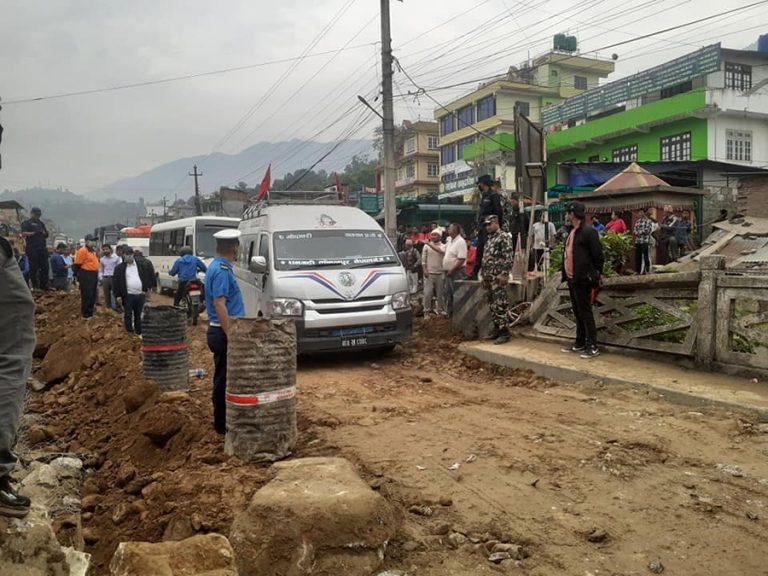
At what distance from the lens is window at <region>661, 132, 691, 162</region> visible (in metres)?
29.2

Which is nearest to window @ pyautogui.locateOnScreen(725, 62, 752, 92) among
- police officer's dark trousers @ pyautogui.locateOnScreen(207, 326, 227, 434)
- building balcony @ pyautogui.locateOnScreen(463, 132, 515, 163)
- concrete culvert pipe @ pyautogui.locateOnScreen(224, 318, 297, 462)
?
building balcony @ pyautogui.locateOnScreen(463, 132, 515, 163)

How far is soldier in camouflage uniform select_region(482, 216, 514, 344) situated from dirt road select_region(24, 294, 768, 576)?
171 cm

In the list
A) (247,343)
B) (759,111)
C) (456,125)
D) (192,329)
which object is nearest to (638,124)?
(759,111)

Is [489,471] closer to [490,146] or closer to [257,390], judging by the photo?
[257,390]

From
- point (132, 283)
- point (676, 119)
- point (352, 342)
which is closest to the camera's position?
point (352, 342)

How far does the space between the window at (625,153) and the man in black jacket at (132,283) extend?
26863 mm

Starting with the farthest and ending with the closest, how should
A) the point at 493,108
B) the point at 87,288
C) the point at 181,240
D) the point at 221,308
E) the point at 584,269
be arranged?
the point at 493,108
the point at 181,240
the point at 87,288
the point at 584,269
the point at 221,308

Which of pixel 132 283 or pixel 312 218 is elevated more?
pixel 312 218

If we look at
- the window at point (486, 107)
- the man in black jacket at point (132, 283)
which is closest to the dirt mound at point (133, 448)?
the man in black jacket at point (132, 283)

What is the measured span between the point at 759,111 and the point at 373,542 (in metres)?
32.4

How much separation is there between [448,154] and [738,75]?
23.6 m

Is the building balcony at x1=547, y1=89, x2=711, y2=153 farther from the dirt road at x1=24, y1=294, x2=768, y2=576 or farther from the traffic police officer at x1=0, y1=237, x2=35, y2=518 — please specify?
the traffic police officer at x1=0, y1=237, x2=35, y2=518

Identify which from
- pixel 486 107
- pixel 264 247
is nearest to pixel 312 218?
pixel 264 247

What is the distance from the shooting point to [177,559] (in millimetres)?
2586
